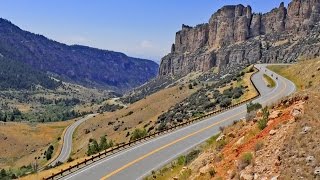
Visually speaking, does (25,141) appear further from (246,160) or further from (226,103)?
(246,160)

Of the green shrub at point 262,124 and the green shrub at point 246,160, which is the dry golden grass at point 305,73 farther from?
the green shrub at point 246,160

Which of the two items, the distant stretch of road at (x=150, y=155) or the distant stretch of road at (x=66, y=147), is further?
the distant stretch of road at (x=66, y=147)

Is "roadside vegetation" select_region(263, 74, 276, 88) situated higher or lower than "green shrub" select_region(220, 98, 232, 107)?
higher

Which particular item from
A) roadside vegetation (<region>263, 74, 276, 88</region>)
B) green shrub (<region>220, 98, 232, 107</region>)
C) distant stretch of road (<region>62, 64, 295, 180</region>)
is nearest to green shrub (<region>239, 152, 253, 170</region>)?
distant stretch of road (<region>62, 64, 295, 180</region>)

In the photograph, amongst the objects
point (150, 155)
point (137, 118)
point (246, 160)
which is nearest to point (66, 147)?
point (137, 118)

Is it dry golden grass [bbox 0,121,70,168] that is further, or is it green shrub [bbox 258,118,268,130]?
dry golden grass [bbox 0,121,70,168]

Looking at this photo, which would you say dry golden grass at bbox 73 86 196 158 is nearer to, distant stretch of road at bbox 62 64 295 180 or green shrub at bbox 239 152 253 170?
distant stretch of road at bbox 62 64 295 180

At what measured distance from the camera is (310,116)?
14984mm

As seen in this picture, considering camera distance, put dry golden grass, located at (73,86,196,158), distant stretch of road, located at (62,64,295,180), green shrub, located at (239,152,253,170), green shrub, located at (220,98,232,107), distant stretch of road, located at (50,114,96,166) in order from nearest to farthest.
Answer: green shrub, located at (239,152,253,170) < distant stretch of road, located at (62,64,295,180) < green shrub, located at (220,98,232,107) < distant stretch of road, located at (50,114,96,166) < dry golden grass, located at (73,86,196,158)

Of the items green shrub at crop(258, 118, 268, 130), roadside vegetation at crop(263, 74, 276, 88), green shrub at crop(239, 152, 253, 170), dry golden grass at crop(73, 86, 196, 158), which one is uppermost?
roadside vegetation at crop(263, 74, 276, 88)

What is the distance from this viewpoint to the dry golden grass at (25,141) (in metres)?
103

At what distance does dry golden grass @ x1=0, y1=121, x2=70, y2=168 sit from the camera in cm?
10290

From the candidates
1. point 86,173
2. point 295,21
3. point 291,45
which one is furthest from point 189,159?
point 295,21

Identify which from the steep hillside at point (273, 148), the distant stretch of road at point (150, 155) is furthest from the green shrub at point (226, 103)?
the steep hillside at point (273, 148)
